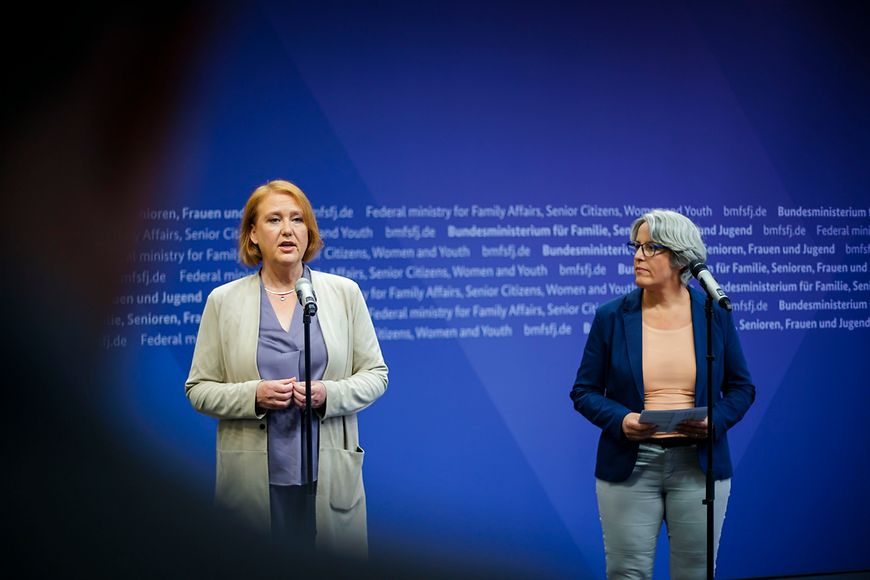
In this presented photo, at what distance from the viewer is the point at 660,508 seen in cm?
321

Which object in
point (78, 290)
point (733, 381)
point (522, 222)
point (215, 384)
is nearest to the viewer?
point (215, 384)

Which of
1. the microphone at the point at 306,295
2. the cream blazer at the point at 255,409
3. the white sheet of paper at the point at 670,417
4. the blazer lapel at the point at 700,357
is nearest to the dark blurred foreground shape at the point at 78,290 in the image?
the cream blazer at the point at 255,409

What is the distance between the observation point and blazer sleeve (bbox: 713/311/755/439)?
3200 millimetres

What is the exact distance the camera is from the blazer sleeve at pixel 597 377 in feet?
10.5

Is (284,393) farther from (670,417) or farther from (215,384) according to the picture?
(670,417)

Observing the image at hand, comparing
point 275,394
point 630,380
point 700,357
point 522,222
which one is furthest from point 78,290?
point 700,357

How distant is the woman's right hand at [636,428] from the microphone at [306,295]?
109 cm

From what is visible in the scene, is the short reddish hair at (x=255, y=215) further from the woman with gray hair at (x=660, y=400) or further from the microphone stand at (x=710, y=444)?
the microphone stand at (x=710, y=444)

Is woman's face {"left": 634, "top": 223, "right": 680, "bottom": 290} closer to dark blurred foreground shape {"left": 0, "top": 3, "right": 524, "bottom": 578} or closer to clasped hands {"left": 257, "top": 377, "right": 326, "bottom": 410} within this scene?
clasped hands {"left": 257, "top": 377, "right": 326, "bottom": 410}

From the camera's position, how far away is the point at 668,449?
10.3 feet

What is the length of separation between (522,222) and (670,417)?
1.80m

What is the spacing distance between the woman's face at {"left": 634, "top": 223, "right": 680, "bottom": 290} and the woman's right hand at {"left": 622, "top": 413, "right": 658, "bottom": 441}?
457 mm

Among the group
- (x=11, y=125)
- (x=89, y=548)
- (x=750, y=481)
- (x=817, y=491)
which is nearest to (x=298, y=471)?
(x=89, y=548)

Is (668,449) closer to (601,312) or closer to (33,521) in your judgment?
(601,312)
